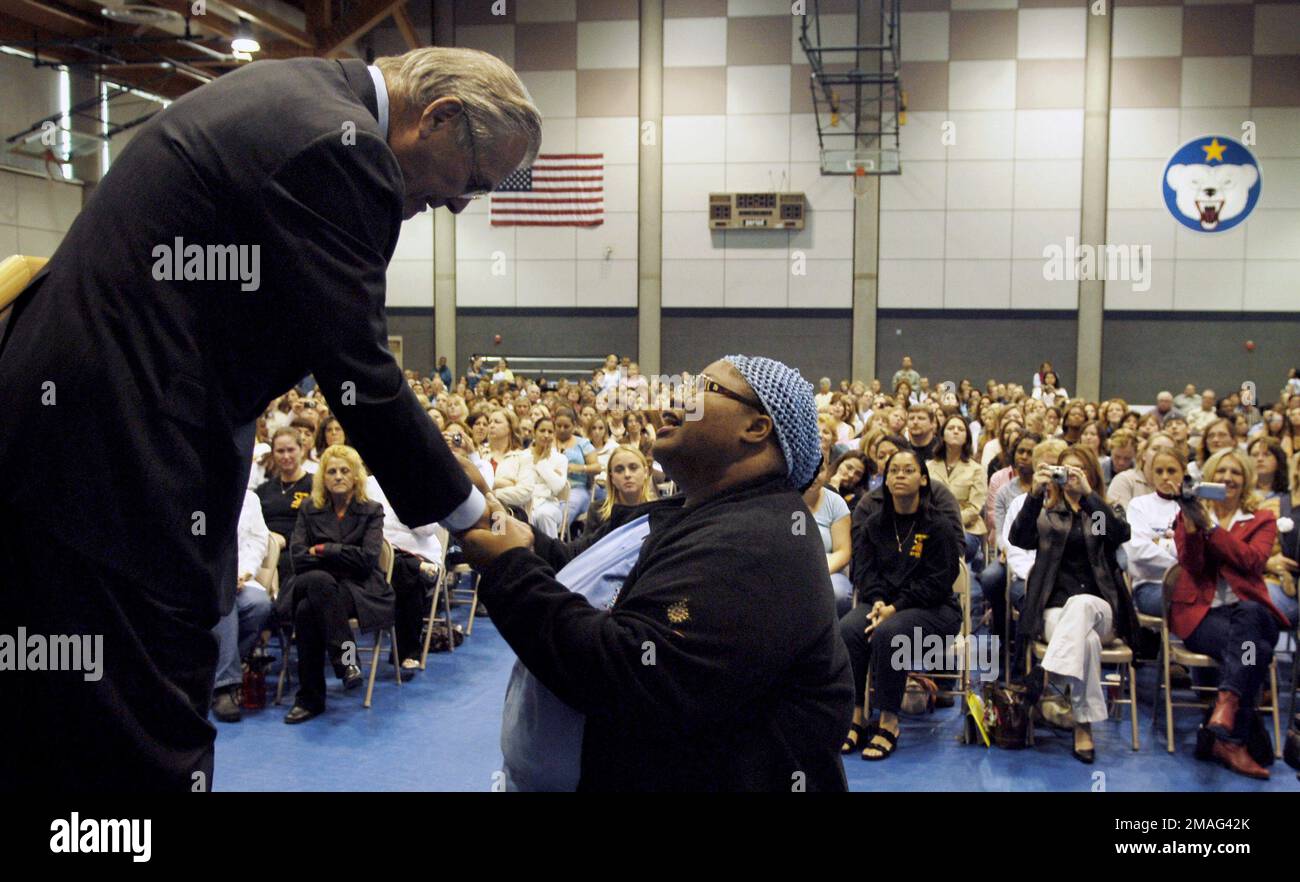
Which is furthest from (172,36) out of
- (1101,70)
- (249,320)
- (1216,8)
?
(1216,8)

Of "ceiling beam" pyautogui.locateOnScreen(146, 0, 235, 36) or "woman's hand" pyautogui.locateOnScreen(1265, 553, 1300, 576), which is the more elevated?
"ceiling beam" pyautogui.locateOnScreen(146, 0, 235, 36)

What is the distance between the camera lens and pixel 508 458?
8195 millimetres

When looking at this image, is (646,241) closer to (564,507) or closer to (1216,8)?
(1216,8)

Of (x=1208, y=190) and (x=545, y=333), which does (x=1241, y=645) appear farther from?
(x=545, y=333)

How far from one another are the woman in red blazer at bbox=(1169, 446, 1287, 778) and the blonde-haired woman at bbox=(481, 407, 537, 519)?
160 inches

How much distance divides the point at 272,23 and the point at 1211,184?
49.7 ft

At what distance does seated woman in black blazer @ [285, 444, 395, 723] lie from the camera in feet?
18.0

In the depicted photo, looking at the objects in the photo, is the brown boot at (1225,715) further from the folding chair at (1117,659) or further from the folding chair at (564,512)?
the folding chair at (564,512)

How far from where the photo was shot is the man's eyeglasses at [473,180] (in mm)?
1509

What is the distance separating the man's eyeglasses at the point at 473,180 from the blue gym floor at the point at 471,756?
10.3 ft

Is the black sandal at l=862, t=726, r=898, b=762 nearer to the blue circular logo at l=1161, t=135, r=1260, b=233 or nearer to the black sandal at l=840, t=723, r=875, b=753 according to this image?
the black sandal at l=840, t=723, r=875, b=753

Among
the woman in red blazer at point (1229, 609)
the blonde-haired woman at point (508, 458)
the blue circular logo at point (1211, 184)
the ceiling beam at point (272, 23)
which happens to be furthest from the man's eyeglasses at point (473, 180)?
the blue circular logo at point (1211, 184)

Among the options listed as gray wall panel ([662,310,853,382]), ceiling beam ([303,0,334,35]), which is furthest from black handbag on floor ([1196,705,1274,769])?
gray wall panel ([662,310,853,382])

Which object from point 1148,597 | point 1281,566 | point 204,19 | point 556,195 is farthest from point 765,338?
point 1281,566
